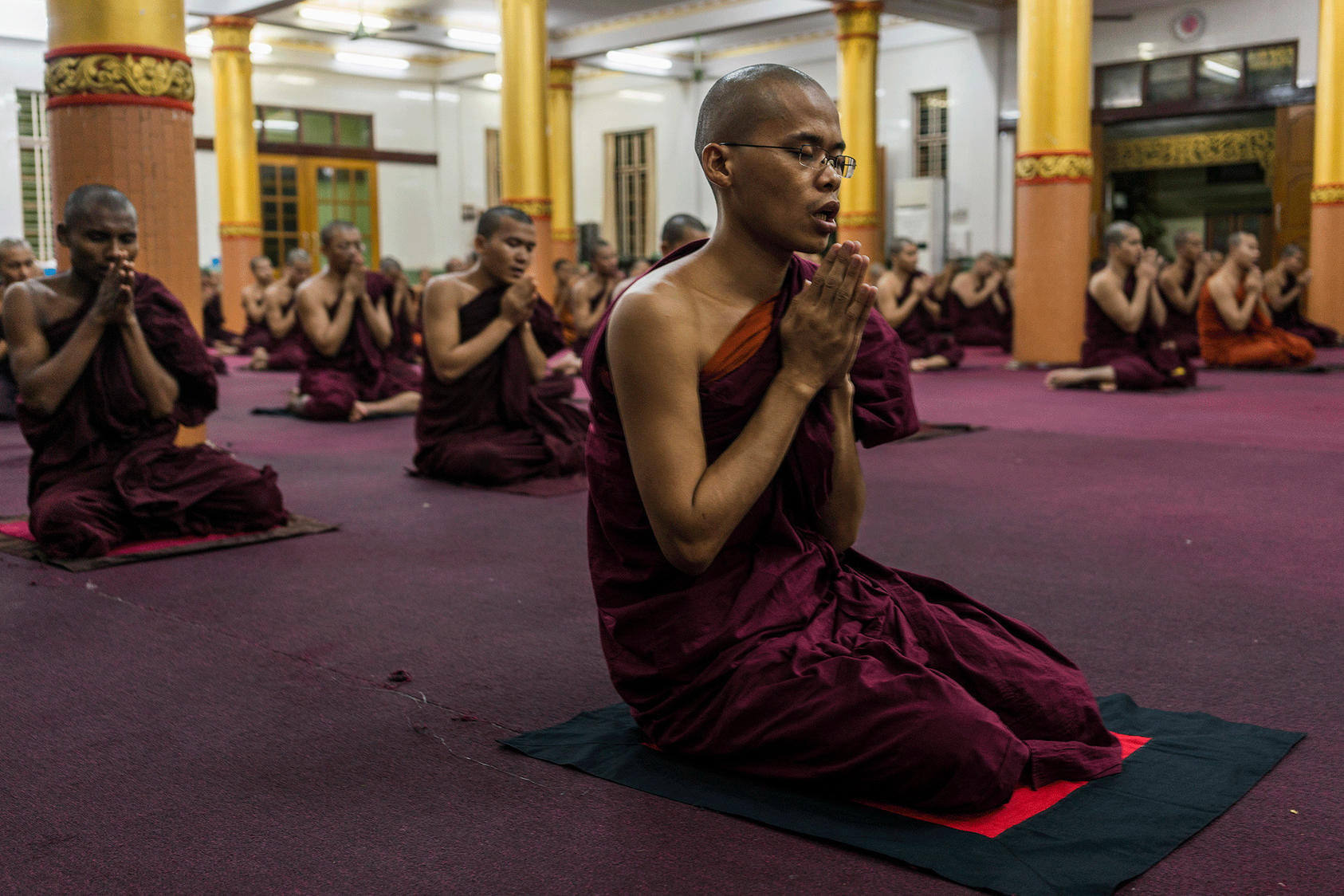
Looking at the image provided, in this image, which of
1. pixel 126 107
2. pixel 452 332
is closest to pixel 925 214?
pixel 452 332

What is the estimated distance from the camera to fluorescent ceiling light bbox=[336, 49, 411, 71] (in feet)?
61.9

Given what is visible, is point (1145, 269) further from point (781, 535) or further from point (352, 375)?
point (781, 535)

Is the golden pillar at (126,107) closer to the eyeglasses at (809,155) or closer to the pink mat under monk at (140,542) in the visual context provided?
the pink mat under monk at (140,542)

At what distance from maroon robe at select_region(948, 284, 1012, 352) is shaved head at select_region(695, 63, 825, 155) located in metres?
12.2

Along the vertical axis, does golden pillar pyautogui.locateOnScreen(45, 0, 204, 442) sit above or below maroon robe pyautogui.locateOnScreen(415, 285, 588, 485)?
above

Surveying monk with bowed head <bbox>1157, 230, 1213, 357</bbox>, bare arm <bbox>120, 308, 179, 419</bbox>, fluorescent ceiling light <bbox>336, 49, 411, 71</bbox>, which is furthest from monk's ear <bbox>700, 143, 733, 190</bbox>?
fluorescent ceiling light <bbox>336, 49, 411, 71</bbox>

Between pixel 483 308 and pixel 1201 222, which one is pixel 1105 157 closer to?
pixel 1201 222

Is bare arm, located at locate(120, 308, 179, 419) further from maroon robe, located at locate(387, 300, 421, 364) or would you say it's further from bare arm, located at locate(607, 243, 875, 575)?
maroon robe, located at locate(387, 300, 421, 364)

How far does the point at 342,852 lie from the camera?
192 cm

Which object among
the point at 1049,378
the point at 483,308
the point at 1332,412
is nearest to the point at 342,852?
the point at 483,308

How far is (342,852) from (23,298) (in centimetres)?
286

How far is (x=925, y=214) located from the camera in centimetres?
1712

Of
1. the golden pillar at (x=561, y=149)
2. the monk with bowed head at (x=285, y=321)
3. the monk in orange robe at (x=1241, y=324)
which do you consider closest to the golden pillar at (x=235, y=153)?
the monk with bowed head at (x=285, y=321)

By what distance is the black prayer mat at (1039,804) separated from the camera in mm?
1809
